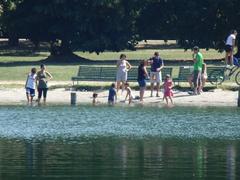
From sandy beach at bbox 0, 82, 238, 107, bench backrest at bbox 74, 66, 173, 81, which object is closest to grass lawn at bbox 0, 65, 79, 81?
bench backrest at bbox 74, 66, 173, 81

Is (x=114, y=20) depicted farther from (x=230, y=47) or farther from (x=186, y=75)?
(x=186, y=75)

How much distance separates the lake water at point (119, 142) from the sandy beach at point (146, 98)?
7.04 ft

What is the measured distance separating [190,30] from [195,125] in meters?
30.6

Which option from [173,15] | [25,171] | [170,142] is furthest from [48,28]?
[25,171]

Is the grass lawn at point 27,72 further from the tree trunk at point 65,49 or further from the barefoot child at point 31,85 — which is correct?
the tree trunk at point 65,49

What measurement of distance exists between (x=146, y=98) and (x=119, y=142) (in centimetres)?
1406

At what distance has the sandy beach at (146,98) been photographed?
127ft

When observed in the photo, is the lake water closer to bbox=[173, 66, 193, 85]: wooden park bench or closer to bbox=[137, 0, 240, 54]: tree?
bbox=[173, 66, 193, 85]: wooden park bench

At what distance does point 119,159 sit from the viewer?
72.8 ft

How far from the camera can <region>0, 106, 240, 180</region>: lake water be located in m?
20.3

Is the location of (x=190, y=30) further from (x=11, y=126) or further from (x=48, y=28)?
(x=11, y=126)

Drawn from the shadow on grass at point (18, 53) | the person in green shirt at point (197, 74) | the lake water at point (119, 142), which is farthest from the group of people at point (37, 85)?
the shadow on grass at point (18, 53)

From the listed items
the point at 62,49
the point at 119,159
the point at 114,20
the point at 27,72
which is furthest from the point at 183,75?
the point at 62,49

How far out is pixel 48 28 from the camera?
61.7m
